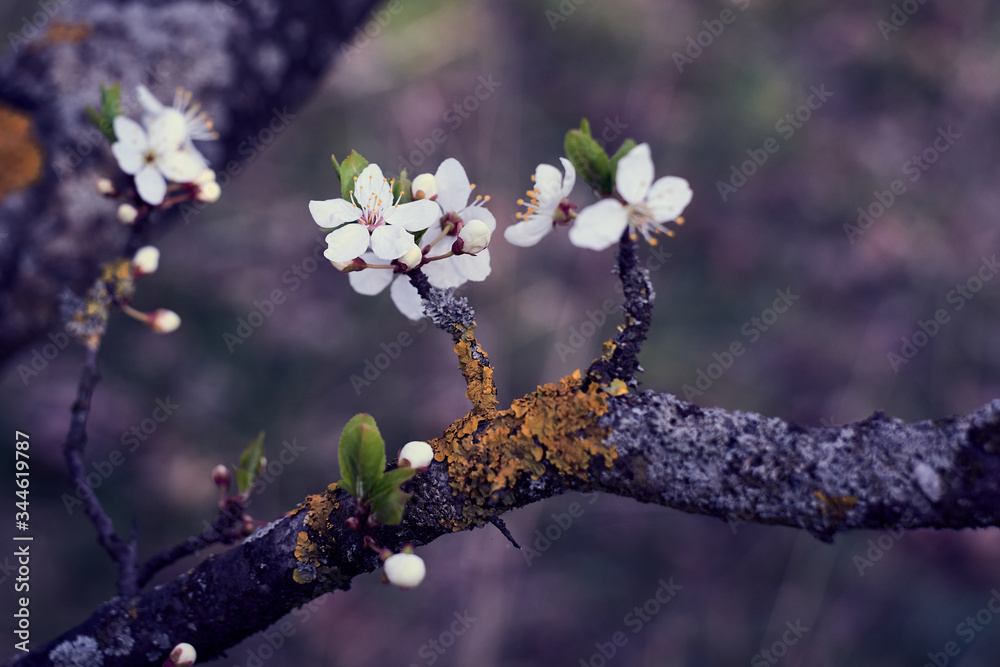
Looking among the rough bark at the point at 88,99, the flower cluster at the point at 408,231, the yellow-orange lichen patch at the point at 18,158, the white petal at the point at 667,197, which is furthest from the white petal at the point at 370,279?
the yellow-orange lichen patch at the point at 18,158

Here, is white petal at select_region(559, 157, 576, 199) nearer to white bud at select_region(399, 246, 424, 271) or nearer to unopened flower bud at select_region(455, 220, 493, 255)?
unopened flower bud at select_region(455, 220, 493, 255)

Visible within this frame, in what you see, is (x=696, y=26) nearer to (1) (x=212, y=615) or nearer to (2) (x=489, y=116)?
(2) (x=489, y=116)

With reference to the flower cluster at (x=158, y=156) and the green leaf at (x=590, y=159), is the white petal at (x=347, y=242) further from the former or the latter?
the flower cluster at (x=158, y=156)

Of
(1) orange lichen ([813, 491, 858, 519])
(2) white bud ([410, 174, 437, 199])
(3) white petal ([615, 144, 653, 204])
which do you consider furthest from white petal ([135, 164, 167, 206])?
(1) orange lichen ([813, 491, 858, 519])

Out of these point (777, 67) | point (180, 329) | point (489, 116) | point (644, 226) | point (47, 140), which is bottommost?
point (180, 329)

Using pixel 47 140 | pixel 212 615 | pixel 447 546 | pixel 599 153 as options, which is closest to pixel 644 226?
pixel 599 153

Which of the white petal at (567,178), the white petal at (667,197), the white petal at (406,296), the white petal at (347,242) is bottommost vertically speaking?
the white petal at (406,296)

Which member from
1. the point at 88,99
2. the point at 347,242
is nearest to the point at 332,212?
the point at 347,242
